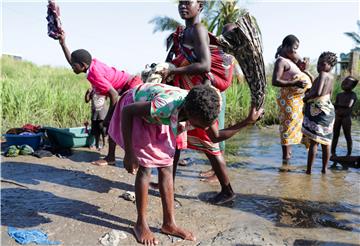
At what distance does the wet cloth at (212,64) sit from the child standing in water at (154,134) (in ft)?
2.06

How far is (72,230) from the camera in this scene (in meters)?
2.75

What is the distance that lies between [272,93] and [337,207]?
581 cm

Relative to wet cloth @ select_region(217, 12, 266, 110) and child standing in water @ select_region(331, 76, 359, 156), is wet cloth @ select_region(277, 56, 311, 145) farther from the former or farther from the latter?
wet cloth @ select_region(217, 12, 266, 110)

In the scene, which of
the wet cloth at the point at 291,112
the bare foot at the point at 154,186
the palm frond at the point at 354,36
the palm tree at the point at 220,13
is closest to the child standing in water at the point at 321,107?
the wet cloth at the point at 291,112

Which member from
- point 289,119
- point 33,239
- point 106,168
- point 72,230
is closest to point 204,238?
point 72,230

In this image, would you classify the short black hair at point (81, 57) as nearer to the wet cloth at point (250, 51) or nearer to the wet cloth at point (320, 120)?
the wet cloth at point (250, 51)

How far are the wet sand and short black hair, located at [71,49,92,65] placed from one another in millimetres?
1373

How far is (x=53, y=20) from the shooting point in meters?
4.31

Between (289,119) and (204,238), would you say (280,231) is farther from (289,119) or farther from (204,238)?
(289,119)

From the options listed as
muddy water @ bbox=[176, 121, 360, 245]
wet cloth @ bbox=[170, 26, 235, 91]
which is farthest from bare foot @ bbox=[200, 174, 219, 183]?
wet cloth @ bbox=[170, 26, 235, 91]

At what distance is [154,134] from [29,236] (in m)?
1.19

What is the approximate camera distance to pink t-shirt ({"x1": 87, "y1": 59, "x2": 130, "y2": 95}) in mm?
4082

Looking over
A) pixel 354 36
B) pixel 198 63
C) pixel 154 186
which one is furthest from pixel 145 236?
pixel 354 36

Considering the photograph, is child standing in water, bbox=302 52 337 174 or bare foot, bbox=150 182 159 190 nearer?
bare foot, bbox=150 182 159 190
